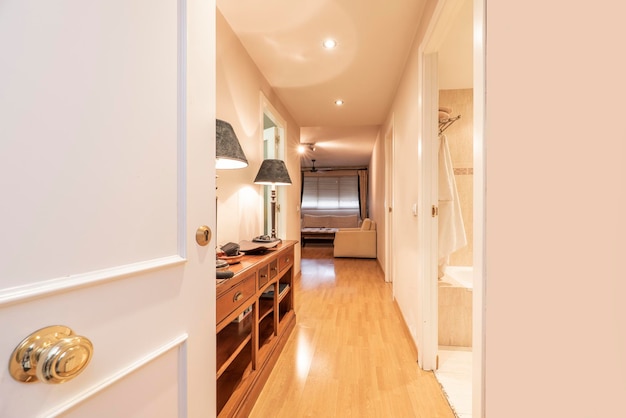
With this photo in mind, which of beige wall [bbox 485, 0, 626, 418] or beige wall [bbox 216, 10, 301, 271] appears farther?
beige wall [bbox 216, 10, 301, 271]

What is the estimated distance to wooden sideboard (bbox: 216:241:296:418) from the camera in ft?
3.99

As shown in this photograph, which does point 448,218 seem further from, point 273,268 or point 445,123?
point 273,268

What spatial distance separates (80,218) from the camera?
452mm

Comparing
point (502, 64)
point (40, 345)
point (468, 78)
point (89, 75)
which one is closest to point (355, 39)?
point (468, 78)

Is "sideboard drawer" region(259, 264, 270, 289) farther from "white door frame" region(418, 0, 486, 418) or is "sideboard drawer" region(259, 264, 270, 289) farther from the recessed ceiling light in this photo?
the recessed ceiling light

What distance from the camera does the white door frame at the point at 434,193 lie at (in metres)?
0.89

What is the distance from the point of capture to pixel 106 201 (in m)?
0.49

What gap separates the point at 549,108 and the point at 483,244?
1.56 feet

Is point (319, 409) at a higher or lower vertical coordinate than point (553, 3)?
lower

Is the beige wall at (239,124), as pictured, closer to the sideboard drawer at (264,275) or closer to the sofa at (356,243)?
the sideboard drawer at (264,275)

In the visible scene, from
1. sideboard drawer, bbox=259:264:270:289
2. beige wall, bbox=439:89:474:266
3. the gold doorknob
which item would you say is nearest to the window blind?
beige wall, bbox=439:89:474:266

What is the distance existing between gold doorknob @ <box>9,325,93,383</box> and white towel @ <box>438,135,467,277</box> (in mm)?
2435

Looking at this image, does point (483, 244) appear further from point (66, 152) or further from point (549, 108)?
point (66, 152)

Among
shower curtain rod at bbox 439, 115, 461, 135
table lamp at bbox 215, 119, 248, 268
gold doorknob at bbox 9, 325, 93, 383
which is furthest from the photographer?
shower curtain rod at bbox 439, 115, 461, 135
